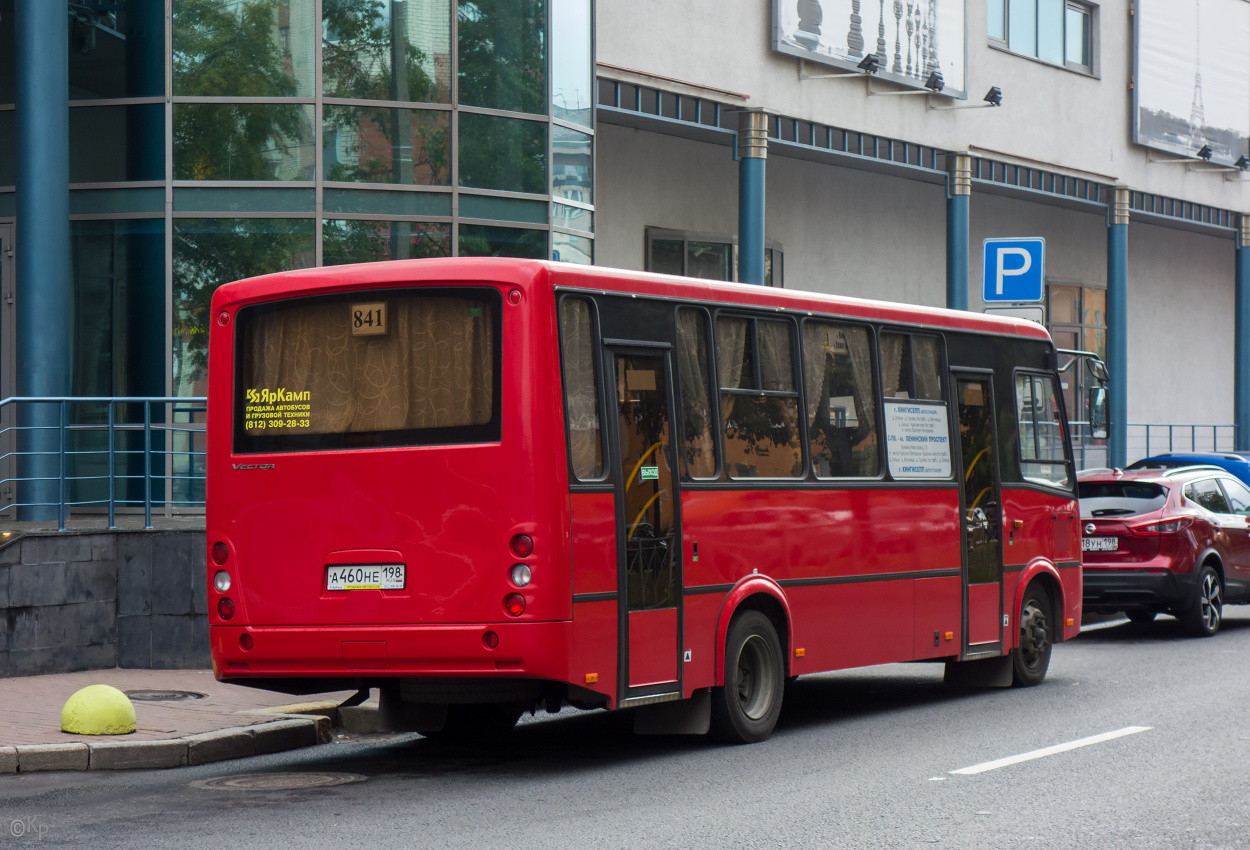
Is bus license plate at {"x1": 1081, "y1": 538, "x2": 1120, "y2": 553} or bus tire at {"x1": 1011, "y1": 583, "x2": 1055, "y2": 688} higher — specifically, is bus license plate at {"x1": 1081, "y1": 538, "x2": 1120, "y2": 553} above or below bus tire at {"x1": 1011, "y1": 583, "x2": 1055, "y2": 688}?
above

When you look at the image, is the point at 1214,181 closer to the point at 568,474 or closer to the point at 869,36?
the point at 869,36

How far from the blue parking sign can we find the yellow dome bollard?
1176 cm

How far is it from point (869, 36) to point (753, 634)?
664 inches

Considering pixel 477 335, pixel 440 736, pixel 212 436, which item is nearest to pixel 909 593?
pixel 440 736

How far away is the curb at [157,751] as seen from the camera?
9000 mm

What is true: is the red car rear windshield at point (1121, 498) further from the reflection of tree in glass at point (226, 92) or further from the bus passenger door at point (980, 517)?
the reflection of tree in glass at point (226, 92)

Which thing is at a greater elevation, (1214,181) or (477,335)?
(1214,181)

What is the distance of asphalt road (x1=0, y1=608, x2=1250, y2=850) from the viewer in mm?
7086

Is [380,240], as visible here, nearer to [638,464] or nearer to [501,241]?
[501,241]

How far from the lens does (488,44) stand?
16.4m

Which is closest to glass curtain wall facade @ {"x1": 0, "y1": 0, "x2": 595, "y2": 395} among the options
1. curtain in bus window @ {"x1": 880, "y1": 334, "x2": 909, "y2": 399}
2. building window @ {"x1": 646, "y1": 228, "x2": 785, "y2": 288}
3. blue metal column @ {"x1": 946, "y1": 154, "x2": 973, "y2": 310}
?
curtain in bus window @ {"x1": 880, "y1": 334, "x2": 909, "y2": 399}

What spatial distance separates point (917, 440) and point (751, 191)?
11.6 m

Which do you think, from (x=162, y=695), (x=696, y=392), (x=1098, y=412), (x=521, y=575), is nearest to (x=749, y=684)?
(x=696, y=392)

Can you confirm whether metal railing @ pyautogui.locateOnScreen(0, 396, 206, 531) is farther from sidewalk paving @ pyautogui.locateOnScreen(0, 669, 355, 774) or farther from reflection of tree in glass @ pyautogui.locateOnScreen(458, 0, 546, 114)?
reflection of tree in glass @ pyautogui.locateOnScreen(458, 0, 546, 114)
